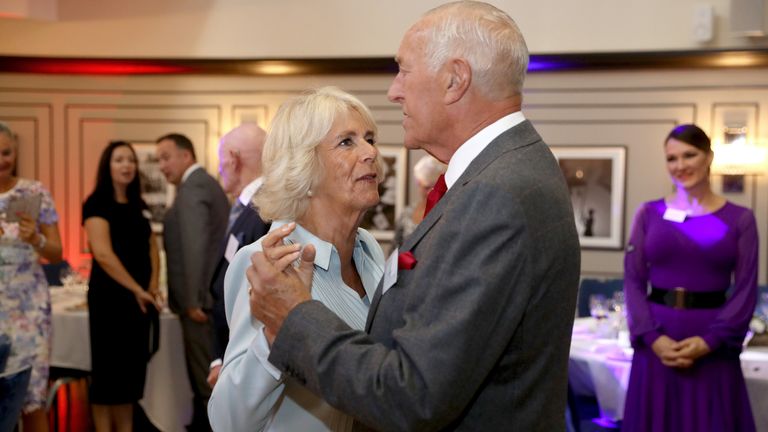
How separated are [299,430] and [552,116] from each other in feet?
20.8

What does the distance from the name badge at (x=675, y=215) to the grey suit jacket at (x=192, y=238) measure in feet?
9.02

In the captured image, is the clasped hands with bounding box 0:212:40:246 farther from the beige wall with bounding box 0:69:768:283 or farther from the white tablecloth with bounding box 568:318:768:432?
the beige wall with bounding box 0:69:768:283

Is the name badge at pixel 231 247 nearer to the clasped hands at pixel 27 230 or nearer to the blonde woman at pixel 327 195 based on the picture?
the blonde woman at pixel 327 195

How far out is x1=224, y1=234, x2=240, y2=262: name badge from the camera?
3.02 metres

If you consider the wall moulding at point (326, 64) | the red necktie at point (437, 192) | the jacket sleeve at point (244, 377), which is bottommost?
the jacket sleeve at point (244, 377)

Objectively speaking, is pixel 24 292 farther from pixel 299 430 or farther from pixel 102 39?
pixel 102 39

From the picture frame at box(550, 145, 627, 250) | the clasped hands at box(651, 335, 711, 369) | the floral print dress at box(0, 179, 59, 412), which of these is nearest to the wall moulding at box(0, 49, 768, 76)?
the picture frame at box(550, 145, 627, 250)

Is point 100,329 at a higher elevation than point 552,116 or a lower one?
lower

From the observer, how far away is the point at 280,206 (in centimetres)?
213

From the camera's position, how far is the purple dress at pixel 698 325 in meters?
3.73

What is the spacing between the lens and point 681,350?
12.3ft

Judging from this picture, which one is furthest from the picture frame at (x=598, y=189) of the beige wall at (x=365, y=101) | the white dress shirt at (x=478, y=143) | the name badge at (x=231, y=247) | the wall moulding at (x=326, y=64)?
the white dress shirt at (x=478, y=143)

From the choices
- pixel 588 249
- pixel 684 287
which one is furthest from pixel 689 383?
pixel 588 249

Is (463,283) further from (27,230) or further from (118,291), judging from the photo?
(118,291)
